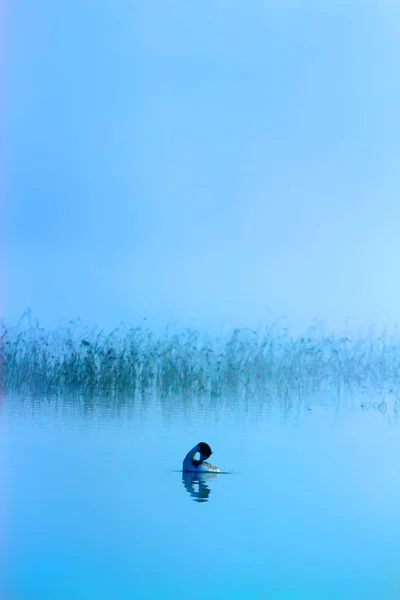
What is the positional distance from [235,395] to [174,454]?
3.43m

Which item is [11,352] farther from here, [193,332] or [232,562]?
[232,562]

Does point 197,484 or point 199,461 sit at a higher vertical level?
point 199,461

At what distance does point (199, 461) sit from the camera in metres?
6.99

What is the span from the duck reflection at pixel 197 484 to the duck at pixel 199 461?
1.3 inches

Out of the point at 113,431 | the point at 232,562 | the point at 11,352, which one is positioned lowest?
the point at 232,562

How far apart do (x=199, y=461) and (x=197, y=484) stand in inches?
13.5

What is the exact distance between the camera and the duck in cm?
696

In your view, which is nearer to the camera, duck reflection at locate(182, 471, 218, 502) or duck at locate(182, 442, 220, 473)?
duck reflection at locate(182, 471, 218, 502)

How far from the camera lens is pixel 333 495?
6.39m

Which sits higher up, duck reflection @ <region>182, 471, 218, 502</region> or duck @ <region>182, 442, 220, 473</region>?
duck @ <region>182, 442, 220, 473</region>

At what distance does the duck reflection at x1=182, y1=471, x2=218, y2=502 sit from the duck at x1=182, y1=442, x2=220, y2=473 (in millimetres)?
34

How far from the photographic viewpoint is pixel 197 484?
6656 millimetres

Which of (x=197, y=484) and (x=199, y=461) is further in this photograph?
(x=199, y=461)

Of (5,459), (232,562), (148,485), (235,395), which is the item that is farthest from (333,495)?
(235,395)
